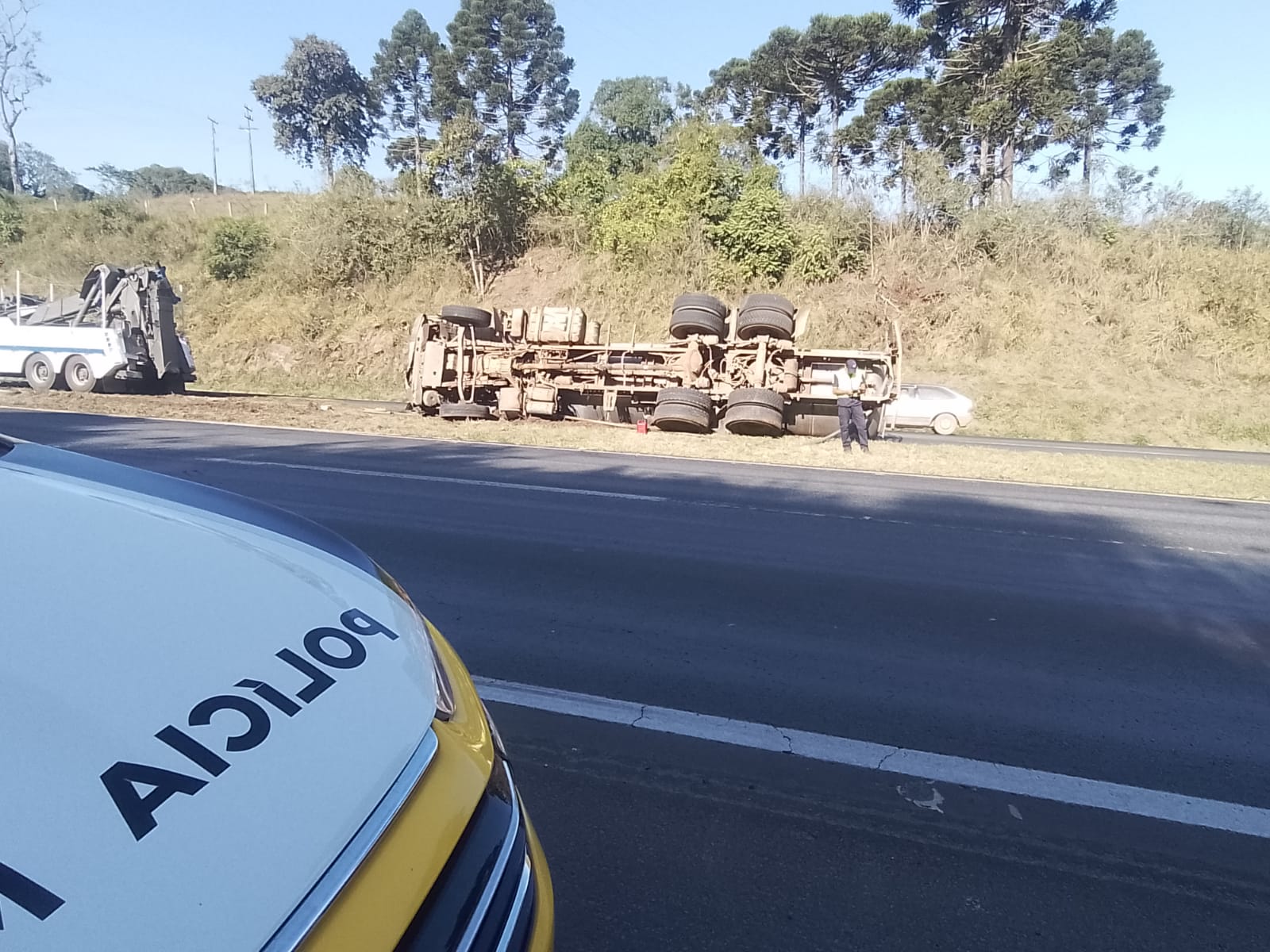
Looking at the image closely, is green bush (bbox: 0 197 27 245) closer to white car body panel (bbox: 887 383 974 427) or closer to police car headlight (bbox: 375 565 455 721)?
white car body panel (bbox: 887 383 974 427)

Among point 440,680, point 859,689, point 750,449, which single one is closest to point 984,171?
point 750,449

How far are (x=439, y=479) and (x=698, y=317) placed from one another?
7.68 m

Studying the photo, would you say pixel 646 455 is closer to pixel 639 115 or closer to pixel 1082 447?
pixel 1082 447

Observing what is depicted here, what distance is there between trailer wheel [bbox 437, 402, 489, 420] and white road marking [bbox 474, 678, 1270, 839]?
13.8 m

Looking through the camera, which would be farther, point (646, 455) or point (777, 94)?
point (777, 94)

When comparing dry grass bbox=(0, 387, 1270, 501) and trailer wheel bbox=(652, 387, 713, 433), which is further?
trailer wheel bbox=(652, 387, 713, 433)

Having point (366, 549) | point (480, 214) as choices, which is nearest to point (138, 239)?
point (480, 214)

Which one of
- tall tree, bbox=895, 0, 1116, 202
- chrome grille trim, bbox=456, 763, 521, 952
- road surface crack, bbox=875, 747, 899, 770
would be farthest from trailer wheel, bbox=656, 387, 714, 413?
tall tree, bbox=895, 0, 1116, 202

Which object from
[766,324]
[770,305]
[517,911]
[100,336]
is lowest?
[517,911]

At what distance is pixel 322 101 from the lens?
63.8 m

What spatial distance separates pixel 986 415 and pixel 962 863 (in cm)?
2164

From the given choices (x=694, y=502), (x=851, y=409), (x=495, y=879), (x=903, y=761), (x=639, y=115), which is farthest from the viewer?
(x=639, y=115)

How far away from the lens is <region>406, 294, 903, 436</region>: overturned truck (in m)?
16.1

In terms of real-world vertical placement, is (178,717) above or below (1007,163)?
below
